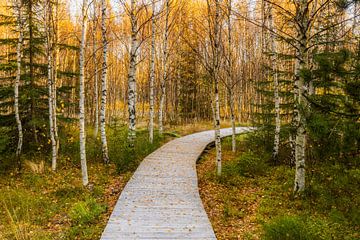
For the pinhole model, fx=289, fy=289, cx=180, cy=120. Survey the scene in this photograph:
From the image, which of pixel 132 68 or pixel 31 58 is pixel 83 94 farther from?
pixel 31 58

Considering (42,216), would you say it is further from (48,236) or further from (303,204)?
(303,204)

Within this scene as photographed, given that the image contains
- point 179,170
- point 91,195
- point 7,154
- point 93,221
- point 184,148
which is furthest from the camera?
point 184,148

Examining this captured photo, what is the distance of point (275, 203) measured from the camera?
7.70 metres

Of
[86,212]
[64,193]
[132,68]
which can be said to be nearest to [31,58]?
[132,68]

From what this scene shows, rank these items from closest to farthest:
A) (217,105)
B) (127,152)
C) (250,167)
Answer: (217,105)
(250,167)
(127,152)

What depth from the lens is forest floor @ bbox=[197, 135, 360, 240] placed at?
18.1 ft

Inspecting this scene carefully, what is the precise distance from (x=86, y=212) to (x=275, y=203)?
4810mm

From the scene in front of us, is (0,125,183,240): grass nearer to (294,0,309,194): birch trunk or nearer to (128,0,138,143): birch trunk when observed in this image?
(128,0,138,143): birch trunk

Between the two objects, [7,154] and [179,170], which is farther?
[7,154]

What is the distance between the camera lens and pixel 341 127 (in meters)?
4.54

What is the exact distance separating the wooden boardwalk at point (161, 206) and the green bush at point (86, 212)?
478 millimetres

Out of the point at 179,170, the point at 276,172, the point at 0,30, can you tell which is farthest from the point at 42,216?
the point at 0,30

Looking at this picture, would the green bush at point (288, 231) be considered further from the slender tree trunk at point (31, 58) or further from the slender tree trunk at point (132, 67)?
the slender tree trunk at point (31, 58)

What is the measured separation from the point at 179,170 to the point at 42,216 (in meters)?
4.65
